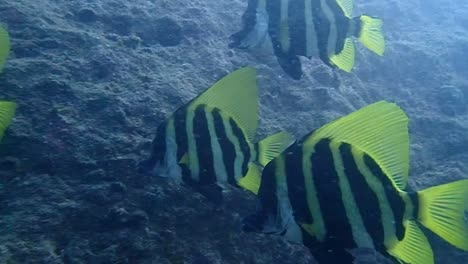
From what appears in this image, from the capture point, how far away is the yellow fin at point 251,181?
8.02ft

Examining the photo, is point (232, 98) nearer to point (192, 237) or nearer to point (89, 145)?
point (192, 237)

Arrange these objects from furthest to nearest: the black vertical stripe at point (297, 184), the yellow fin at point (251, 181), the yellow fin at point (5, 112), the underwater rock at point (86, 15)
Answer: the underwater rock at point (86, 15), the yellow fin at point (251, 181), the yellow fin at point (5, 112), the black vertical stripe at point (297, 184)

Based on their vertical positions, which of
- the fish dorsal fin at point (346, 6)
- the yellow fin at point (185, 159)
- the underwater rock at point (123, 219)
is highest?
the fish dorsal fin at point (346, 6)

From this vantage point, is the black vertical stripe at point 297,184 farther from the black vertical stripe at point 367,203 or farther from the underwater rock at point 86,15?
the underwater rock at point 86,15

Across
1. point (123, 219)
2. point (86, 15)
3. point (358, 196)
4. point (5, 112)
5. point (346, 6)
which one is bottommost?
point (123, 219)

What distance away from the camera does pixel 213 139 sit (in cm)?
239

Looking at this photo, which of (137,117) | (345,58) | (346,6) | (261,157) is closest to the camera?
(261,157)

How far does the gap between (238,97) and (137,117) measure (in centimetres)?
139

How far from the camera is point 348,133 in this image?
1.90 meters

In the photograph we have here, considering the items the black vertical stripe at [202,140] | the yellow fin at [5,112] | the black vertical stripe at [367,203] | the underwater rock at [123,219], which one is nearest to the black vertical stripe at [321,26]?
the black vertical stripe at [202,140]

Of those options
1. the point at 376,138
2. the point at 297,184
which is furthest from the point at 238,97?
the point at 376,138

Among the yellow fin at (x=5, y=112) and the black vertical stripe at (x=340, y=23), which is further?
the black vertical stripe at (x=340, y=23)

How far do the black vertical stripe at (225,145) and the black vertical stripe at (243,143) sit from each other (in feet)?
0.17

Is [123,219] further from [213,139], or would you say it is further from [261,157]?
[261,157]
